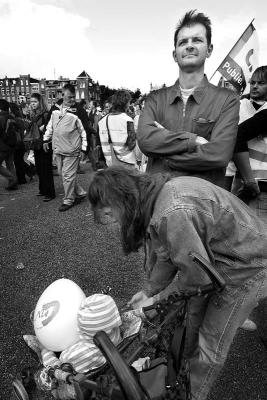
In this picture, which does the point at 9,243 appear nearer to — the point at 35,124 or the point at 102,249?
the point at 102,249

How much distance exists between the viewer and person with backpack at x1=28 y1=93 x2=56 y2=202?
6574 millimetres

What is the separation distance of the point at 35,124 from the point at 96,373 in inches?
233

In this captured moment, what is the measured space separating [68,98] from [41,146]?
136cm

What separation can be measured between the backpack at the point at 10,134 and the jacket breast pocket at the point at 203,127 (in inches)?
234

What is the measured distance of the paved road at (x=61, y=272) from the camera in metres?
2.42

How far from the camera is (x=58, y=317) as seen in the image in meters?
1.90

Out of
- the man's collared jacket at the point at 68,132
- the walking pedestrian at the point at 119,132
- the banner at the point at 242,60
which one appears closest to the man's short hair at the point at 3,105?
the man's collared jacket at the point at 68,132

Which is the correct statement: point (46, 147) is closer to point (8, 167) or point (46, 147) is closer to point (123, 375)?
point (8, 167)

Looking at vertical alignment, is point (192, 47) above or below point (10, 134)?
above

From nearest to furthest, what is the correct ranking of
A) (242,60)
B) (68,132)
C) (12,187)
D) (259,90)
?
(259,90) → (242,60) → (68,132) → (12,187)

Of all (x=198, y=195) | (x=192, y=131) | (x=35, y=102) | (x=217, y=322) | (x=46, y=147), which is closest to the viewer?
(x=198, y=195)

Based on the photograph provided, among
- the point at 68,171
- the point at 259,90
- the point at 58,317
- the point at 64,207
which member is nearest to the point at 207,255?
the point at 58,317

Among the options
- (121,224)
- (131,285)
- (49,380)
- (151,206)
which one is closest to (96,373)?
(49,380)

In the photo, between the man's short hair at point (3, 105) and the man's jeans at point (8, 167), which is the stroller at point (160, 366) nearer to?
the man's jeans at point (8, 167)
